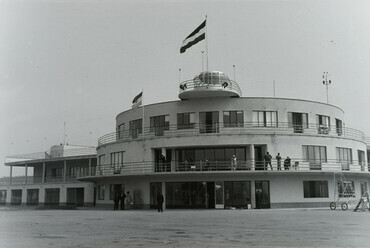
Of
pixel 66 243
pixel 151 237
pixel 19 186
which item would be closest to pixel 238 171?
pixel 151 237

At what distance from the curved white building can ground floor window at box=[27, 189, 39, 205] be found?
1002 inches

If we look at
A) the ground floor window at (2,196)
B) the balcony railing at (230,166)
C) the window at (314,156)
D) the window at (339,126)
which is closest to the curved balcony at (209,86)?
the balcony railing at (230,166)

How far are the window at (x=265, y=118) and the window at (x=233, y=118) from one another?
1331mm

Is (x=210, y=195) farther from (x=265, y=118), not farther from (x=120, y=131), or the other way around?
(x=120, y=131)

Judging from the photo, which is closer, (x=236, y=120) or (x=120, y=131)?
(x=236, y=120)

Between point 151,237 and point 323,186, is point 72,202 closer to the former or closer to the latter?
point 323,186

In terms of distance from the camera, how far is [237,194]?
131ft

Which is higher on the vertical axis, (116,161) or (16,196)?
(116,161)

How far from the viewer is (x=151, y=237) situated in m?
15.4

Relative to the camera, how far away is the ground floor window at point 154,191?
41828 millimetres

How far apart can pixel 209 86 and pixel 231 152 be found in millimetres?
6536

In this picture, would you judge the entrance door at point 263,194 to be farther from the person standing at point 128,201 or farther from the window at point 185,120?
the person standing at point 128,201

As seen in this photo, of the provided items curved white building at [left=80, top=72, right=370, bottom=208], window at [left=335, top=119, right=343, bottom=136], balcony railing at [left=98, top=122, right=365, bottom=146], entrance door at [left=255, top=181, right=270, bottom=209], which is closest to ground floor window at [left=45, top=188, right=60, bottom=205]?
curved white building at [left=80, top=72, right=370, bottom=208]

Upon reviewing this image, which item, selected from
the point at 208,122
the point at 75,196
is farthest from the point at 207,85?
the point at 75,196
